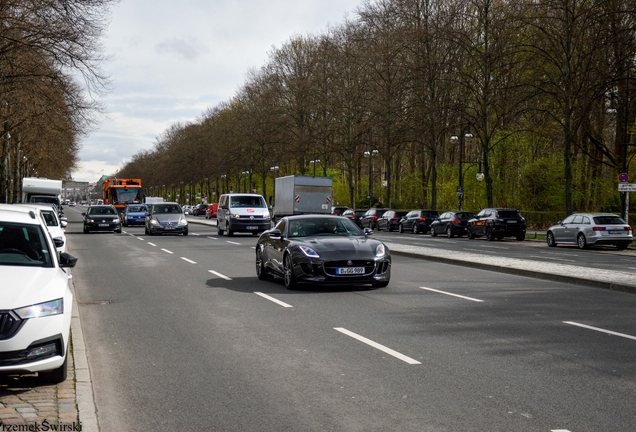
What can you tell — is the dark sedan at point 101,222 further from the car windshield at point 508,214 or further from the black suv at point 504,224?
the car windshield at point 508,214

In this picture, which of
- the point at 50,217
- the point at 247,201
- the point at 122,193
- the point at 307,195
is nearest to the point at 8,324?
the point at 50,217

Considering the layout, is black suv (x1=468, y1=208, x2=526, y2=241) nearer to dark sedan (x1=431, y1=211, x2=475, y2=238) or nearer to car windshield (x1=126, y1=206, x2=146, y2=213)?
dark sedan (x1=431, y1=211, x2=475, y2=238)

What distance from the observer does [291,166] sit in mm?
84875

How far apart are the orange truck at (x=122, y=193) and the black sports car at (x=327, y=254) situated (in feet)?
182

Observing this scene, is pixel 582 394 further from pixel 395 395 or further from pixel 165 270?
pixel 165 270

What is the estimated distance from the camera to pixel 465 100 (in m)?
49.3

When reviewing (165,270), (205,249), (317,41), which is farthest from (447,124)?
(165,270)

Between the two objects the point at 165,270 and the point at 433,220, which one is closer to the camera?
the point at 165,270

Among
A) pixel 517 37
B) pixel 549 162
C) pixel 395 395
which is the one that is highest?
pixel 517 37

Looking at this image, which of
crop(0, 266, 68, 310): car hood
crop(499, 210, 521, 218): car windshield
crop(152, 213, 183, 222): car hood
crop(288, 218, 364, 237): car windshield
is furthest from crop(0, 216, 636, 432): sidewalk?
crop(499, 210, 521, 218): car windshield

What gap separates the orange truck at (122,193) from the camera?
69.5 meters

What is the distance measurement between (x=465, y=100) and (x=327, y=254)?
121 ft

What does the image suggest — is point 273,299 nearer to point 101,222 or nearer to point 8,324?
point 8,324

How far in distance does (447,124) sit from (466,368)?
43.0 m
